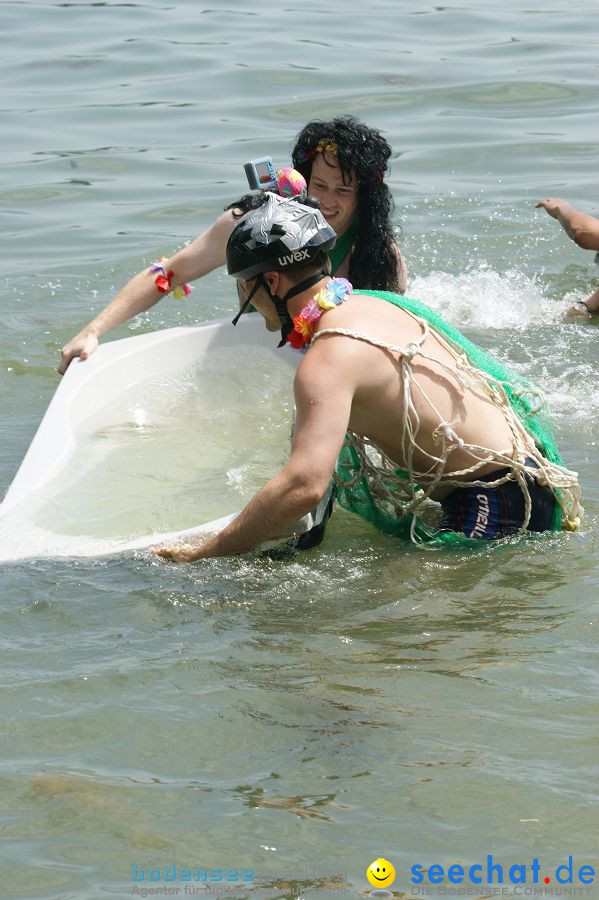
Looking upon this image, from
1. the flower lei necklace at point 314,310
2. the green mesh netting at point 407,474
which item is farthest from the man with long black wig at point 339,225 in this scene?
the flower lei necklace at point 314,310

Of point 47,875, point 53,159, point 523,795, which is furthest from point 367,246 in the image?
point 53,159

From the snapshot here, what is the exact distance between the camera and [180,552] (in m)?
4.12

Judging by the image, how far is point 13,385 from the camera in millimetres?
6426

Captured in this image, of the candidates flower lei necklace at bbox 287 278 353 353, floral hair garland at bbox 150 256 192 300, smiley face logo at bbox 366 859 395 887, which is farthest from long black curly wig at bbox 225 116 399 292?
smiley face logo at bbox 366 859 395 887

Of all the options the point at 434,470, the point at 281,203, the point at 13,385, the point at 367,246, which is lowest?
the point at 13,385

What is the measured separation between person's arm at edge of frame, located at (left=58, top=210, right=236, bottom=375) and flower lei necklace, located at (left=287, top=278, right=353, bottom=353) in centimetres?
164

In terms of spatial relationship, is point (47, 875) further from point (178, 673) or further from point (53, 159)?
point (53, 159)

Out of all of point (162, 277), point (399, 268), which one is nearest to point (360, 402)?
point (399, 268)

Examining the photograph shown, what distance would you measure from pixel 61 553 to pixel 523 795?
5.76ft

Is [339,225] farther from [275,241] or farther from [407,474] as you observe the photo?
[275,241]

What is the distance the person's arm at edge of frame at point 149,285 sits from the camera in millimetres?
5535

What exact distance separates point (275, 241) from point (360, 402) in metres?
0.54

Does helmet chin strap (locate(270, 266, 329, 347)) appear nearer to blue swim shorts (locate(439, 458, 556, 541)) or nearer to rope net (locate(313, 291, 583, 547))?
rope net (locate(313, 291, 583, 547))

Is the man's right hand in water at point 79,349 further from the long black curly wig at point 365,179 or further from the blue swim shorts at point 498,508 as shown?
the blue swim shorts at point 498,508
